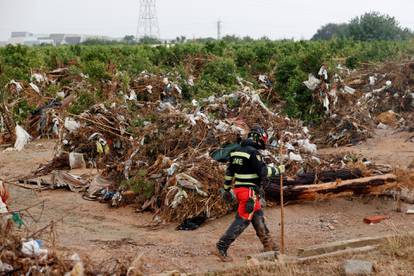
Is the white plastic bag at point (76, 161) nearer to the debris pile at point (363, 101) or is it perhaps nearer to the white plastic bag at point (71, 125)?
the white plastic bag at point (71, 125)

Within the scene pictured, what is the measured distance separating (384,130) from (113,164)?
7497mm

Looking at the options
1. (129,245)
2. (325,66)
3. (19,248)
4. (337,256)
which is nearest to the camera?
(19,248)

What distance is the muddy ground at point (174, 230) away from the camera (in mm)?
6809

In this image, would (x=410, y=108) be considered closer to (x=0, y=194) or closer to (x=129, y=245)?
(x=129, y=245)

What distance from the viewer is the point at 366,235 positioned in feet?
24.7

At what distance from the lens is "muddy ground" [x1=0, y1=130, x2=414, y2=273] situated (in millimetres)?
6809

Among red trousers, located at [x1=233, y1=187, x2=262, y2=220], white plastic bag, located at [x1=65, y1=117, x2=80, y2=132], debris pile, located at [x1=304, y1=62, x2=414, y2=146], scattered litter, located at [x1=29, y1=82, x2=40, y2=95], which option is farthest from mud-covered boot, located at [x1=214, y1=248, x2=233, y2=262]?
scattered litter, located at [x1=29, y1=82, x2=40, y2=95]

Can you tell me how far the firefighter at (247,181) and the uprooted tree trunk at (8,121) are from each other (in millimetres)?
9807

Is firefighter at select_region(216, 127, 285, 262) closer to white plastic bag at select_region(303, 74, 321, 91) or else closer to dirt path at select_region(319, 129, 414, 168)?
dirt path at select_region(319, 129, 414, 168)

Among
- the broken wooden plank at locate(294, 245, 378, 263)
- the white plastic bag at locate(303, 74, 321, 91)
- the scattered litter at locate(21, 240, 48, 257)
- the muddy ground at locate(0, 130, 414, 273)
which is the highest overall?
→ the white plastic bag at locate(303, 74, 321, 91)

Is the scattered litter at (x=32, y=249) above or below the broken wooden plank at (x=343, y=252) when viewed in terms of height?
above

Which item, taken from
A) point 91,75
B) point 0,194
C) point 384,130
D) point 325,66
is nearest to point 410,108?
point 384,130

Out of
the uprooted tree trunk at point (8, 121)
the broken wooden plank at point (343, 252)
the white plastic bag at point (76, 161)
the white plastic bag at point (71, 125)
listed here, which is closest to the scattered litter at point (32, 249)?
the broken wooden plank at point (343, 252)

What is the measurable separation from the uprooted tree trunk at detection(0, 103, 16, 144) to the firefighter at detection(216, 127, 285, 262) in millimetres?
9807
